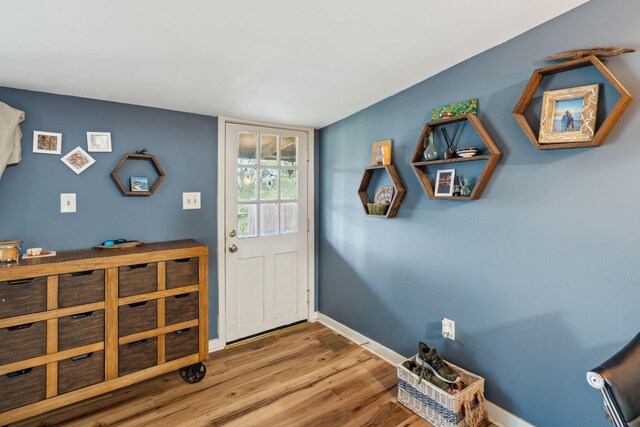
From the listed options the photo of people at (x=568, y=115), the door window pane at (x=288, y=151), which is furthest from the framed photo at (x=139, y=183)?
the photo of people at (x=568, y=115)

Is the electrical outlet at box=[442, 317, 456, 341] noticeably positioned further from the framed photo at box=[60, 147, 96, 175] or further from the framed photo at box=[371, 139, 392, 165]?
the framed photo at box=[60, 147, 96, 175]

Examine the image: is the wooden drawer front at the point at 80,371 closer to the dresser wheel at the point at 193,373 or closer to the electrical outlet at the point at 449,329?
the dresser wheel at the point at 193,373

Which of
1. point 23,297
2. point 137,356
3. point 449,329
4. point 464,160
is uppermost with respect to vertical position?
point 464,160

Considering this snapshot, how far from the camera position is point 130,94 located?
2057mm

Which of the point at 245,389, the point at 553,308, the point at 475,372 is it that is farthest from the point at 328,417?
the point at 553,308

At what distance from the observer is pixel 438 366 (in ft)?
5.85

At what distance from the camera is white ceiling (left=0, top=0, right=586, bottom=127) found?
1260mm

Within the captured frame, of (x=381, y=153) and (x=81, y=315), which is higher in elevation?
(x=381, y=153)

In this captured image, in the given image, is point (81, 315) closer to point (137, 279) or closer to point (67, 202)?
point (137, 279)

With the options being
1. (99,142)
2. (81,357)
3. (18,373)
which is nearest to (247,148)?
(99,142)

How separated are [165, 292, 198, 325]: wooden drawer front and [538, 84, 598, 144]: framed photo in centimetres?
234

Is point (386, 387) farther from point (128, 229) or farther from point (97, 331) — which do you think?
point (128, 229)

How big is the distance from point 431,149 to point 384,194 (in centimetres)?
57

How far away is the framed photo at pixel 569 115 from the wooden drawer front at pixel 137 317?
97.9 inches
